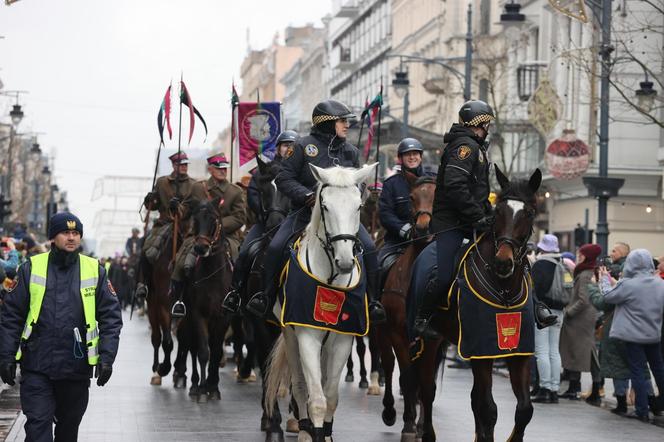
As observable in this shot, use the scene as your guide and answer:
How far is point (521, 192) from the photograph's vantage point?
37.0 feet

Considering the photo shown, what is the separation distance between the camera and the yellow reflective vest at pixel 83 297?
378 inches

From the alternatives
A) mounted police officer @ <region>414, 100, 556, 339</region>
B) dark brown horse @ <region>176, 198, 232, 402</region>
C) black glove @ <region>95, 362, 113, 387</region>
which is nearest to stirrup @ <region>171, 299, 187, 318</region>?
dark brown horse @ <region>176, 198, 232, 402</region>

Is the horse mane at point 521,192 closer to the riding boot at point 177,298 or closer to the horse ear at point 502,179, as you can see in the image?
the horse ear at point 502,179

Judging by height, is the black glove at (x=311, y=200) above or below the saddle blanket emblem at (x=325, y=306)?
above

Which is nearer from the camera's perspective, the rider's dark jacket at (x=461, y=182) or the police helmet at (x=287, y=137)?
the rider's dark jacket at (x=461, y=182)

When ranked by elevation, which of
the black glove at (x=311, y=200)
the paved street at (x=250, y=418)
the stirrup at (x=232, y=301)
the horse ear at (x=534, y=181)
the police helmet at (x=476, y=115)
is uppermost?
the police helmet at (x=476, y=115)

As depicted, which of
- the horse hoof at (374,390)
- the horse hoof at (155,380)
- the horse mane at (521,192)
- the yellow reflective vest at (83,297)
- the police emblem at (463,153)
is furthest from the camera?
the horse hoof at (155,380)

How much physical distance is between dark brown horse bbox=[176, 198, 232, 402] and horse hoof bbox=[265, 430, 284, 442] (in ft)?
12.9

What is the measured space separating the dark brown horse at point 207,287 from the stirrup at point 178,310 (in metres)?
0.11

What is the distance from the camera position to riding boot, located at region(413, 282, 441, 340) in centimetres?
1208

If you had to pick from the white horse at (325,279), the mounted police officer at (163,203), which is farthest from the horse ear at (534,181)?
the mounted police officer at (163,203)

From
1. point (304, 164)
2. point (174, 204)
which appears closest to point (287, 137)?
point (174, 204)

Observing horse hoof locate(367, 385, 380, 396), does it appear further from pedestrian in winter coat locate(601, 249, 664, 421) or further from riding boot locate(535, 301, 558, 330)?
riding boot locate(535, 301, 558, 330)

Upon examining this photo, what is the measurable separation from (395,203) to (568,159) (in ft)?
63.2
